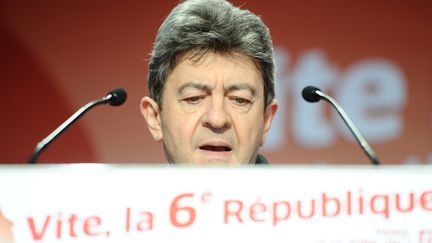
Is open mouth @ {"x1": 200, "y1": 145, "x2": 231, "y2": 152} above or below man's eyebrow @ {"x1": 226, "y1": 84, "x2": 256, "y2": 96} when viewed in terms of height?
below

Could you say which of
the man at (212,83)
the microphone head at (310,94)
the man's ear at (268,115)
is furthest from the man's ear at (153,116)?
the microphone head at (310,94)

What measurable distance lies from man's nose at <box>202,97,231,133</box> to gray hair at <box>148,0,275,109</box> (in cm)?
11

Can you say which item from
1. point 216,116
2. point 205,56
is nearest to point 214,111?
point 216,116

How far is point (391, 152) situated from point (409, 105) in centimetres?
19

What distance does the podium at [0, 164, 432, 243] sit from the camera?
67 centimetres

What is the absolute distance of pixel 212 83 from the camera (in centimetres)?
123

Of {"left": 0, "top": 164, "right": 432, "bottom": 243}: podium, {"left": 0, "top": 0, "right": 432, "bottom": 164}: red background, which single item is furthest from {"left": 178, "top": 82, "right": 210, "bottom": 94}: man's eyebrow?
{"left": 0, "top": 0, "right": 432, "bottom": 164}: red background

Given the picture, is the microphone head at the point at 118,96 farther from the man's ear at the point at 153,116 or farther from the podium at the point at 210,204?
the podium at the point at 210,204

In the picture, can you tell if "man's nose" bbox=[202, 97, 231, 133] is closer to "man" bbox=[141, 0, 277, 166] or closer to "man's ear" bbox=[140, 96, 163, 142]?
"man" bbox=[141, 0, 277, 166]

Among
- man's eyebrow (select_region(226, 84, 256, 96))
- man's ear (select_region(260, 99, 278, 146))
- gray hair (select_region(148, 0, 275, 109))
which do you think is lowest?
man's ear (select_region(260, 99, 278, 146))

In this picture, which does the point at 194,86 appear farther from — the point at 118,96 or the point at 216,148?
the point at 118,96

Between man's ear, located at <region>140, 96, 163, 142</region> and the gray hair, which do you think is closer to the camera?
the gray hair

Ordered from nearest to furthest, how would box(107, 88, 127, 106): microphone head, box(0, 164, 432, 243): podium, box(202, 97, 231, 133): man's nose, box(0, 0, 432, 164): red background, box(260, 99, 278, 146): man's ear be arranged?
1. box(0, 164, 432, 243): podium
2. box(202, 97, 231, 133): man's nose
3. box(260, 99, 278, 146): man's ear
4. box(107, 88, 127, 106): microphone head
5. box(0, 0, 432, 164): red background

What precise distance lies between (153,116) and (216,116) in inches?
9.4
